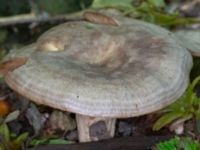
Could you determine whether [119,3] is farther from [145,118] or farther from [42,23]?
[145,118]

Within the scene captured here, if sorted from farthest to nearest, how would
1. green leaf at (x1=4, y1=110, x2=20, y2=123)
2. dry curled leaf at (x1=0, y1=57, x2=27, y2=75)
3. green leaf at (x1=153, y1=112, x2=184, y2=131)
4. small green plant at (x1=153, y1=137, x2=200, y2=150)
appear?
1. green leaf at (x1=4, y1=110, x2=20, y2=123)
2. green leaf at (x1=153, y1=112, x2=184, y2=131)
3. dry curled leaf at (x1=0, y1=57, x2=27, y2=75)
4. small green plant at (x1=153, y1=137, x2=200, y2=150)

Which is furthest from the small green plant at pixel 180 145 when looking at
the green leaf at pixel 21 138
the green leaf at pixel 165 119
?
the green leaf at pixel 21 138

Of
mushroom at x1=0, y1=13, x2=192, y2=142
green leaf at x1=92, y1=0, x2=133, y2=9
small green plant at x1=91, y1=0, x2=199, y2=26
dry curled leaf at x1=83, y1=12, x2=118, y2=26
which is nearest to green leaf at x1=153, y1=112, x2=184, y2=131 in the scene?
mushroom at x1=0, y1=13, x2=192, y2=142

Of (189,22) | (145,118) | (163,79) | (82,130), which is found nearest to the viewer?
(163,79)

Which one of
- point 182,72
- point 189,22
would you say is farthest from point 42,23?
point 182,72

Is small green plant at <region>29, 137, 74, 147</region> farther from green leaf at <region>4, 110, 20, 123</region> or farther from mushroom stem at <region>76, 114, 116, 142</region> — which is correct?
green leaf at <region>4, 110, 20, 123</region>

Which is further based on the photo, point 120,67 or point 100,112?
point 120,67

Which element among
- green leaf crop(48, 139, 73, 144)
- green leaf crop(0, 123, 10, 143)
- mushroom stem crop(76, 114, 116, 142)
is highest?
mushroom stem crop(76, 114, 116, 142)
